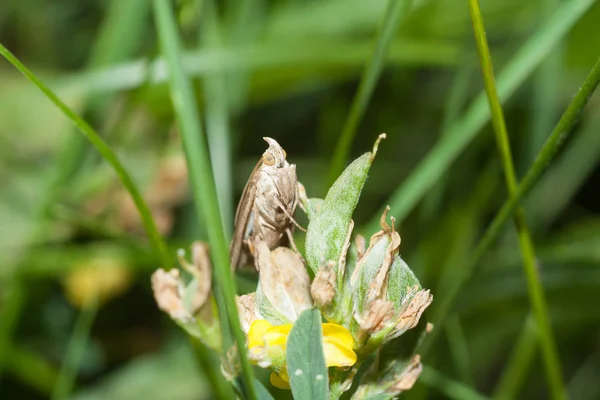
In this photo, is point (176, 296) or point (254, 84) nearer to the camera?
point (176, 296)

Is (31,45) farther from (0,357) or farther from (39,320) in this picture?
(0,357)

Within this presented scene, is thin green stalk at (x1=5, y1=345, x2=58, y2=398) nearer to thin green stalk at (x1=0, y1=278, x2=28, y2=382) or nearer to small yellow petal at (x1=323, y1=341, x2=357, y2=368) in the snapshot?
thin green stalk at (x1=0, y1=278, x2=28, y2=382)

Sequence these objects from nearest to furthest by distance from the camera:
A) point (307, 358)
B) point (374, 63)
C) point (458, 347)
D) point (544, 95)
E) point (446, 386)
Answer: point (307, 358), point (374, 63), point (446, 386), point (458, 347), point (544, 95)

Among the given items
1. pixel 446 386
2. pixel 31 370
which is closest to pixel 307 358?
pixel 446 386

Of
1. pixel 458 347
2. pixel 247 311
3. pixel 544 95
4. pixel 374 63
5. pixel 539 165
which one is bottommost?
pixel 247 311

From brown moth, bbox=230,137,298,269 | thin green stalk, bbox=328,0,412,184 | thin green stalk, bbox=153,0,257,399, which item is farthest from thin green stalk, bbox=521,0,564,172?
thin green stalk, bbox=153,0,257,399

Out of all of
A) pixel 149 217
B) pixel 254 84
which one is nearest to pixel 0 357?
pixel 149 217

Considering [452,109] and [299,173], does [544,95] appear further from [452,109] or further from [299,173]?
[299,173]
